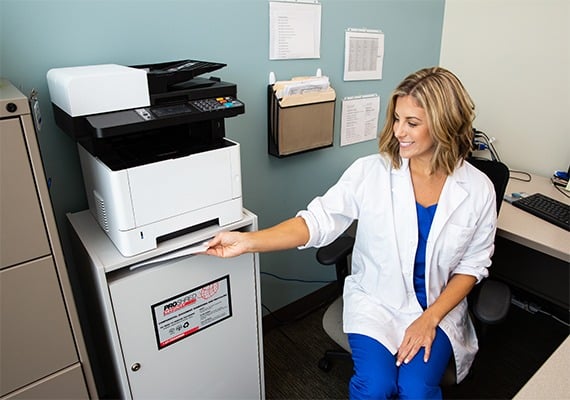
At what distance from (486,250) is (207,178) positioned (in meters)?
0.97

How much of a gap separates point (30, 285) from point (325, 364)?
130cm

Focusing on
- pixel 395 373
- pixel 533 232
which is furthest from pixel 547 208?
pixel 395 373

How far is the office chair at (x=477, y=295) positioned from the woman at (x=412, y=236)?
0.14 feet

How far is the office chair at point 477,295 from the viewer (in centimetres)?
125

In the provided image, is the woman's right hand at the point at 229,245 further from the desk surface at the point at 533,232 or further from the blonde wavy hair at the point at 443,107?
the desk surface at the point at 533,232

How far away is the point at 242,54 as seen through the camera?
1.56 metres

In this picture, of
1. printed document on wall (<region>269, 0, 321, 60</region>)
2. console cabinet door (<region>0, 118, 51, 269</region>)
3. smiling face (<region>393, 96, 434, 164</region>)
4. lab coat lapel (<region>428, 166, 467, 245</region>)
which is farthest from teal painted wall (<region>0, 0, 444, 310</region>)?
lab coat lapel (<region>428, 166, 467, 245</region>)

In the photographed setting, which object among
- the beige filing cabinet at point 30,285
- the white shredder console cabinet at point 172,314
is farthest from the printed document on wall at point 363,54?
the beige filing cabinet at point 30,285

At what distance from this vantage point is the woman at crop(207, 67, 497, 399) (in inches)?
48.7

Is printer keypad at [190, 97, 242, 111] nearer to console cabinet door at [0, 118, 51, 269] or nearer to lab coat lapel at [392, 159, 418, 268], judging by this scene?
console cabinet door at [0, 118, 51, 269]

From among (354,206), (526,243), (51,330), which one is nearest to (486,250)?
(526,243)

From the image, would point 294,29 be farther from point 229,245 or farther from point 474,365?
point 474,365

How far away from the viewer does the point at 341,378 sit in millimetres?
1820

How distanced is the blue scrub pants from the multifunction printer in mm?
612
